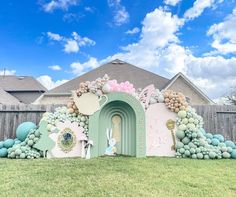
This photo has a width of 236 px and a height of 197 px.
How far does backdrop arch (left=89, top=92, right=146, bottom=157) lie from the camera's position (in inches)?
259

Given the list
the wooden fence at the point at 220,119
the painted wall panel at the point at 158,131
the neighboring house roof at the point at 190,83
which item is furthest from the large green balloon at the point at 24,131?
the neighboring house roof at the point at 190,83

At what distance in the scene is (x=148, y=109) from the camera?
6945 millimetres

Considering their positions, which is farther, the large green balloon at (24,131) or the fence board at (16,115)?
the fence board at (16,115)

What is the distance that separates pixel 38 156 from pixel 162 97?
12.1ft

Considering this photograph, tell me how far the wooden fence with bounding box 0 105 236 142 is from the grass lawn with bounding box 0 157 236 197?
301cm

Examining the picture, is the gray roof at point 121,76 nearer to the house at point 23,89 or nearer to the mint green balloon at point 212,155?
the house at point 23,89

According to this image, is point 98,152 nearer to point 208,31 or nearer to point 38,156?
point 38,156

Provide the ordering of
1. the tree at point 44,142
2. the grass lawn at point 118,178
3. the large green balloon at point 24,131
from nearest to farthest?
the grass lawn at point 118,178
the tree at point 44,142
the large green balloon at point 24,131

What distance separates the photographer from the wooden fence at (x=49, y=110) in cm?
870

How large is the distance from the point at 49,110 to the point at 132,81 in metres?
7.61

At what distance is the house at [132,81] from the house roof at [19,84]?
6.35 metres

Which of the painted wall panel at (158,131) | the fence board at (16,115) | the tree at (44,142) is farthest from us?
the fence board at (16,115)

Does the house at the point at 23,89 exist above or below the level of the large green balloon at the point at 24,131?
above

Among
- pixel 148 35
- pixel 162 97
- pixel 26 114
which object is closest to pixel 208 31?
pixel 148 35
